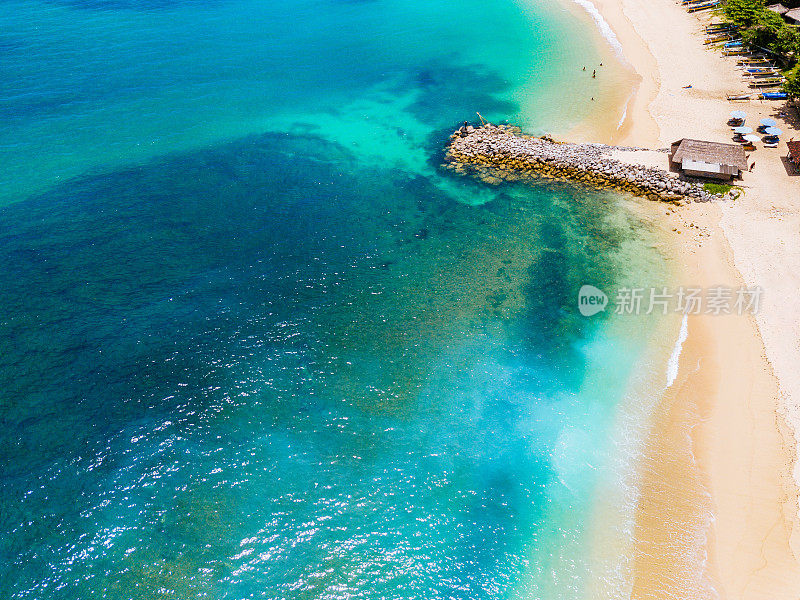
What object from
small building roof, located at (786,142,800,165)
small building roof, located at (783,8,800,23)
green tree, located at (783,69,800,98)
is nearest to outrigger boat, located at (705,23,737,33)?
small building roof, located at (783,8,800,23)

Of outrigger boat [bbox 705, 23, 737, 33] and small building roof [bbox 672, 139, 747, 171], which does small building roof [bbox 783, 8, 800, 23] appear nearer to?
outrigger boat [bbox 705, 23, 737, 33]

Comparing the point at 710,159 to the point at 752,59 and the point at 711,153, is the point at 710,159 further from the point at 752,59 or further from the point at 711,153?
the point at 752,59

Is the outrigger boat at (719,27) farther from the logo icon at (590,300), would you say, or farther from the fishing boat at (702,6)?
the logo icon at (590,300)

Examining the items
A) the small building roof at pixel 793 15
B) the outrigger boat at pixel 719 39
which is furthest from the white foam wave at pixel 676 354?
the outrigger boat at pixel 719 39

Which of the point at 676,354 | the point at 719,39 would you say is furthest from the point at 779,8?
the point at 676,354

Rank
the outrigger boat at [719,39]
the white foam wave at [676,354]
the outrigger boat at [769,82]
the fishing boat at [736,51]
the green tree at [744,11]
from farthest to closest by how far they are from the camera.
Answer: the outrigger boat at [719,39] < the green tree at [744,11] < the fishing boat at [736,51] < the outrigger boat at [769,82] < the white foam wave at [676,354]
